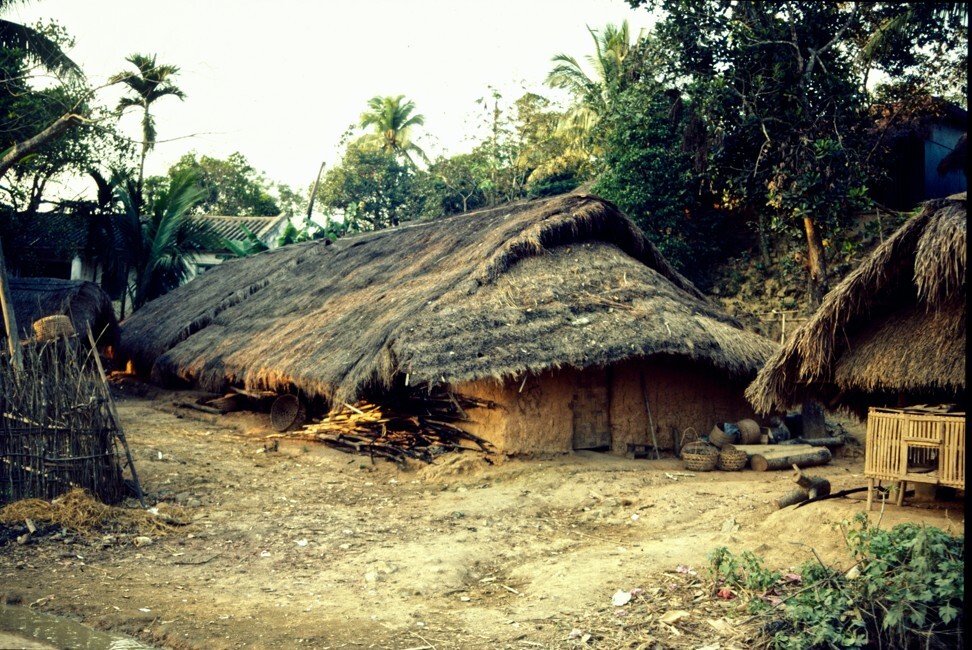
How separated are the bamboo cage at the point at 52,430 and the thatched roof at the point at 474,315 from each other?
2765 mm

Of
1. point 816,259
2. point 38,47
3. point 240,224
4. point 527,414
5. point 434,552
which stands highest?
point 38,47

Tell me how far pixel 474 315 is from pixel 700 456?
3.11 m

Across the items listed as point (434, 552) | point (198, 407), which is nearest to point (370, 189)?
point (198, 407)

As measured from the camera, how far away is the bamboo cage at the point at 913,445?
18.2 ft

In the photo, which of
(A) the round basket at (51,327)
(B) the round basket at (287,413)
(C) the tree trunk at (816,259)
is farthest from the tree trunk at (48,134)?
(C) the tree trunk at (816,259)

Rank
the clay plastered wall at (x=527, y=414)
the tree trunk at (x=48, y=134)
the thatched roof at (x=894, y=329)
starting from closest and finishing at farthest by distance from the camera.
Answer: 1. the thatched roof at (x=894, y=329)
2. the tree trunk at (x=48, y=134)
3. the clay plastered wall at (x=527, y=414)

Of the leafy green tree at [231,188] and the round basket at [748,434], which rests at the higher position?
the leafy green tree at [231,188]

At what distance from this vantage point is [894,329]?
6.50 meters

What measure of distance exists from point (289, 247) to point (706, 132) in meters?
9.70

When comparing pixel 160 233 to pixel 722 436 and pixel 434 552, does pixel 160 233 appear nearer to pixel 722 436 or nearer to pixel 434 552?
pixel 722 436

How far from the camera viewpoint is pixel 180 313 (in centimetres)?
1627

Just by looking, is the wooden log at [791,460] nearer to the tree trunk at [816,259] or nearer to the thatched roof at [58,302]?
the tree trunk at [816,259]

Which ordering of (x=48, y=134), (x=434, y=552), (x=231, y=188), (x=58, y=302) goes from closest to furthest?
1. (x=434, y=552)
2. (x=48, y=134)
3. (x=58, y=302)
4. (x=231, y=188)

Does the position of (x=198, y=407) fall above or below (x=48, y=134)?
below
